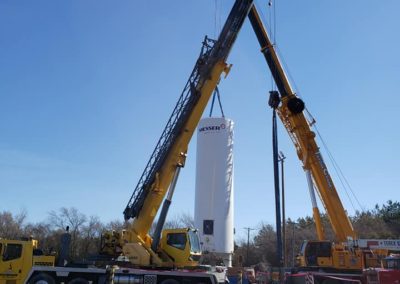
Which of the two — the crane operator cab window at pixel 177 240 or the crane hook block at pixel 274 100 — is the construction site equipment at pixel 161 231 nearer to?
the crane operator cab window at pixel 177 240

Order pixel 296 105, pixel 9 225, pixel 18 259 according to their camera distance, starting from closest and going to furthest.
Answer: pixel 18 259
pixel 296 105
pixel 9 225

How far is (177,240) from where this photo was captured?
21.0 m

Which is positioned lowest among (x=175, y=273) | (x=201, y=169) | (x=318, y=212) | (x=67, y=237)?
(x=175, y=273)

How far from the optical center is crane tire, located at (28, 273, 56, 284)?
18.2 meters

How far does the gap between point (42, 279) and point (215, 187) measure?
14509mm

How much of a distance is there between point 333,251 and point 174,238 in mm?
9767

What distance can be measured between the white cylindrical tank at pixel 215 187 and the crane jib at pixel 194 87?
8855mm

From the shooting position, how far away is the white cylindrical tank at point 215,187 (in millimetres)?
29000

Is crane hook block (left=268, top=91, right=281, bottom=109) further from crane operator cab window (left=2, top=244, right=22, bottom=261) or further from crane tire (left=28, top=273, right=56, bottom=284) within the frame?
crane operator cab window (left=2, top=244, right=22, bottom=261)

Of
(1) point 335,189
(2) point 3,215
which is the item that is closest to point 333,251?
(1) point 335,189

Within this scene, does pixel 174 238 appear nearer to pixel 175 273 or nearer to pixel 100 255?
pixel 175 273

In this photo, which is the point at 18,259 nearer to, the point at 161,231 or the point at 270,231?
the point at 161,231

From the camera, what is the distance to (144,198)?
21.4 m

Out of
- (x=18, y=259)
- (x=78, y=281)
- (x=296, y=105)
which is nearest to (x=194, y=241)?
(x=78, y=281)
